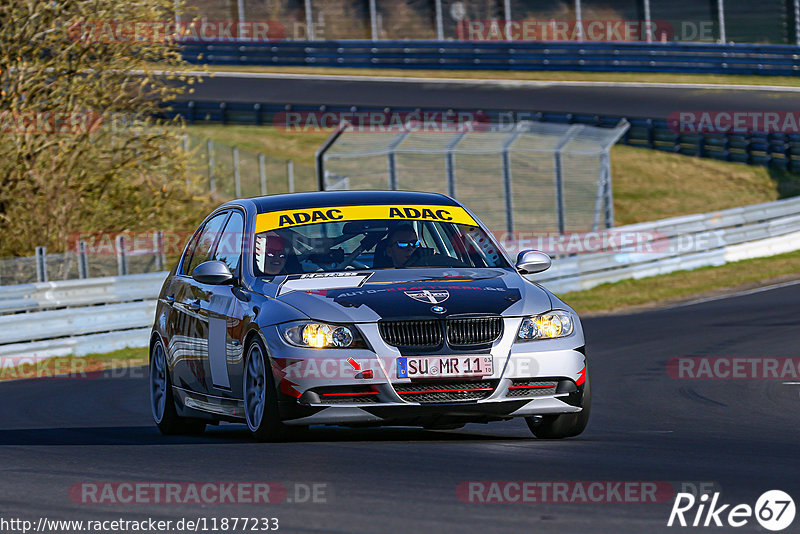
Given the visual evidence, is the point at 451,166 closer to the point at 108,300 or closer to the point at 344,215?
the point at 108,300

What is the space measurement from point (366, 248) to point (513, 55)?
36878 mm

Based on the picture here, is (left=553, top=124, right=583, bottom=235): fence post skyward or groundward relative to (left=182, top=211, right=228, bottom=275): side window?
groundward

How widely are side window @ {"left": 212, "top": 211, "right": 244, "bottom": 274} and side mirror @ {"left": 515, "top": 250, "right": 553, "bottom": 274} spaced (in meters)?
1.80

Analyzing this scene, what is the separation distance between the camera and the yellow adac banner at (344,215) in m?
9.21

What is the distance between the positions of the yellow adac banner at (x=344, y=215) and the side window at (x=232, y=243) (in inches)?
8.0

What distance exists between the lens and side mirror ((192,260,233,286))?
348 inches

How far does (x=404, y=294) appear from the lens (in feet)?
26.5

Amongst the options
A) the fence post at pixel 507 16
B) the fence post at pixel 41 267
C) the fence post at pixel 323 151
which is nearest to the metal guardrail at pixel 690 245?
the fence post at pixel 323 151

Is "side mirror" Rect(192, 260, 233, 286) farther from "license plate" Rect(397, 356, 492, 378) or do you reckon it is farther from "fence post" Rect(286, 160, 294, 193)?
"fence post" Rect(286, 160, 294, 193)

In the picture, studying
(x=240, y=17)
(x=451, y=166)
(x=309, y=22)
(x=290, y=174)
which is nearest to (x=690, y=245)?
(x=451, y=166)

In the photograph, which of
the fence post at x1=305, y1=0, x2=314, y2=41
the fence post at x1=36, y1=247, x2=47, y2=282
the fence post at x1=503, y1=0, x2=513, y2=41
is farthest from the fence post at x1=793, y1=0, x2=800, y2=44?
the fence post at x1=36, y1=247, x2=47, y2=282

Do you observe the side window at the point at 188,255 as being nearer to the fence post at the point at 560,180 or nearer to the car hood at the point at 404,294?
the car hood at the point at 404,294

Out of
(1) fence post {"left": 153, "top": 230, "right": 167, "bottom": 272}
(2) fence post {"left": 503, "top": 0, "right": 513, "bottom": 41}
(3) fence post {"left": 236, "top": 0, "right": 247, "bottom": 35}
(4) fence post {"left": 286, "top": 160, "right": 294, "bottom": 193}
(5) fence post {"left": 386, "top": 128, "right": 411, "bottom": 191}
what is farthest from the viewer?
(3) fence post {"left": 236, "top": 0, "right": 247, "bottom": 35}

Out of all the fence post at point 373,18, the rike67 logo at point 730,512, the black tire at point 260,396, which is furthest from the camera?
the fence post at point 373,18
